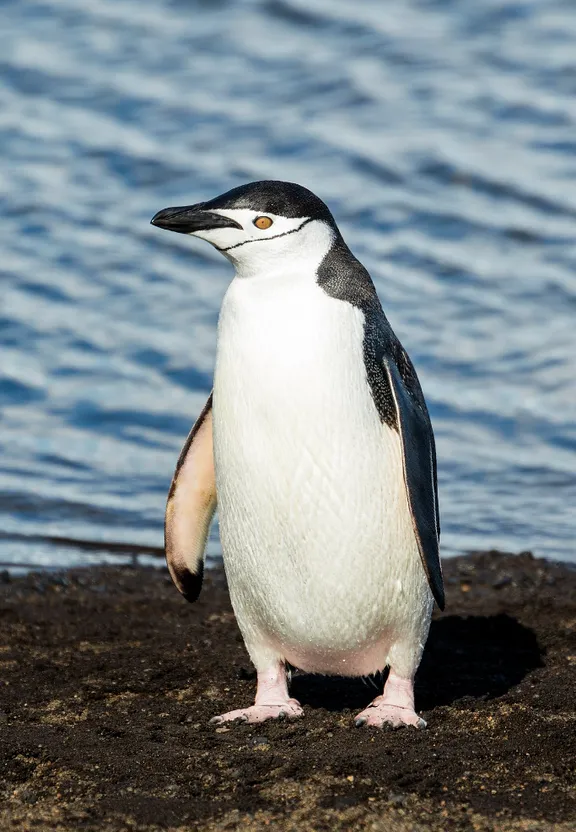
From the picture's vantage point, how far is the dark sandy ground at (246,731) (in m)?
3.21

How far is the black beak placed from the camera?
3.91 m

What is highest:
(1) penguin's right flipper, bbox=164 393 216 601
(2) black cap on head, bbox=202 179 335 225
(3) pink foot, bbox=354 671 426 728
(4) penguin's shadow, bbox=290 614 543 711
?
(2) black cap on head, bbox=202 179 335 225

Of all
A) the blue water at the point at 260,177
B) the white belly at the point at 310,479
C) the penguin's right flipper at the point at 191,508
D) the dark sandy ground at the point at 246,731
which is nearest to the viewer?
the dark sandy ground at the point at 246,731

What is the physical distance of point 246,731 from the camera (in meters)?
3.86

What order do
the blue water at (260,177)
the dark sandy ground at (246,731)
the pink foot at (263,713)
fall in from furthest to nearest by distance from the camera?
the blue water at (260,177), the pink foot at (263,713), the dark sandy ground at (246,731)

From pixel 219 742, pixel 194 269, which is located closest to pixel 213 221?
pixel 219 742

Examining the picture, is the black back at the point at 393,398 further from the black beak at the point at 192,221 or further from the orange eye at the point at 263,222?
the black beak at the point at 192,221

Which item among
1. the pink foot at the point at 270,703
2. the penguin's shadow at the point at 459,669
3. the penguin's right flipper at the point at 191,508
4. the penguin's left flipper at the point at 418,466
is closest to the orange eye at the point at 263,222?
the penguin's left flipper at the point at 418,466

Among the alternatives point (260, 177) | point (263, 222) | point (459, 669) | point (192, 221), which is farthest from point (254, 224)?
point (260, 177)

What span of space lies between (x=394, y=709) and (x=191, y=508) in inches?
38.6

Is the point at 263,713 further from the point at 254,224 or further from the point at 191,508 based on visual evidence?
the point at 254,224

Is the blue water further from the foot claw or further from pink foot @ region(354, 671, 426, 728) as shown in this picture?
the foot claw

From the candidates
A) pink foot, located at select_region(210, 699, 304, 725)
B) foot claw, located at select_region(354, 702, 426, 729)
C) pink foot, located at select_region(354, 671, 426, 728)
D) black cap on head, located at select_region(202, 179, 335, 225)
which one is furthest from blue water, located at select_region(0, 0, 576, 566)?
black cap on head, located at select_region(202, 179, 335, 225)

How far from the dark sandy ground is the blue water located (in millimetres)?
1093
